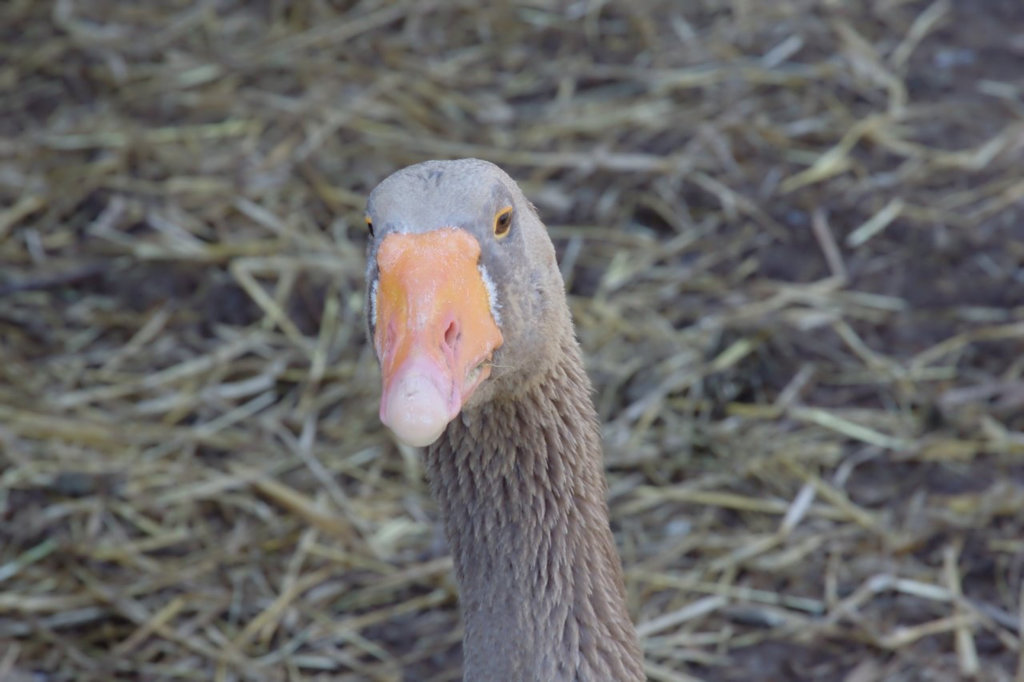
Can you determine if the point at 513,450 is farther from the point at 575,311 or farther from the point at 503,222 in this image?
the point at 575,311

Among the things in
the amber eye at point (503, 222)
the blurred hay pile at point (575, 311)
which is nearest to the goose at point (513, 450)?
the amber eye at point (503, 222)

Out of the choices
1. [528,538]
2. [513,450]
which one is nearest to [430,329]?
[513,450]

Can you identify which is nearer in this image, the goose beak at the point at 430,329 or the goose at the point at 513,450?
the goose beak at the point at 430,329

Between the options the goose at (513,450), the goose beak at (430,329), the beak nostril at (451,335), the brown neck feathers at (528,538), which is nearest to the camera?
the goose beak at (430,329)

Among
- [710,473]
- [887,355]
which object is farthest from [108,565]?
[887,355]

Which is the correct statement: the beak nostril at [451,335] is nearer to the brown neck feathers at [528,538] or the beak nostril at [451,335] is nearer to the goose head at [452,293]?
the goose head at [452,293]

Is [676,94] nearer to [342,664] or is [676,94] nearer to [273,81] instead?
[273,81]

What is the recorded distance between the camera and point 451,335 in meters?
2.24

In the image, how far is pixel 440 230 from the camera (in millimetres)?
2336

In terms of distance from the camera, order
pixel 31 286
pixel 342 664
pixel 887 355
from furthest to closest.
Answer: pixel 31 286, pixel 887 355, pixel 342 664

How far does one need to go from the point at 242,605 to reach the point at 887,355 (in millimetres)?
2561

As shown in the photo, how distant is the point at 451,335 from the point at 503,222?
1.06ft

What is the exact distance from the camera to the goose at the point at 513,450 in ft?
7.75

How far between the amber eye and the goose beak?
10 centimetres
